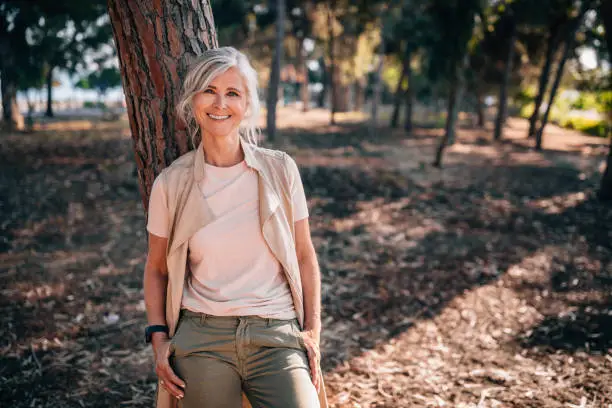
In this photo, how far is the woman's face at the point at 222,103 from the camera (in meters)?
2.35

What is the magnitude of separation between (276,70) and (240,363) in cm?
1478

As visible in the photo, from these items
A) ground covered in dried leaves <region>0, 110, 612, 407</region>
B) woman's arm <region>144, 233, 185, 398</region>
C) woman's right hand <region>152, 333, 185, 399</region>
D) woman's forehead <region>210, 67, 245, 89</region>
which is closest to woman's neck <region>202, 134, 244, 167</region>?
woman's forehead <region>210, 67, 245, 89</region>

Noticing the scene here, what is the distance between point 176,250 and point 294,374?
841 millimetres

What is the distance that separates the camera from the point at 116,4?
8.37 ft

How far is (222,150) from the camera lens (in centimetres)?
249

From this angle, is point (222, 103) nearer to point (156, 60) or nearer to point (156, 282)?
point (156, 60)

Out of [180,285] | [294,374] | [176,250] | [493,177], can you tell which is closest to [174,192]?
[176,250]

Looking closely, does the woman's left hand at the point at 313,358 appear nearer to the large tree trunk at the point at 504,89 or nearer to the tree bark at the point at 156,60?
the tree bark at the point at 156,60

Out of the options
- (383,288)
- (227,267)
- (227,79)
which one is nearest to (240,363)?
(227,267)

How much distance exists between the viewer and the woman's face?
2.35m

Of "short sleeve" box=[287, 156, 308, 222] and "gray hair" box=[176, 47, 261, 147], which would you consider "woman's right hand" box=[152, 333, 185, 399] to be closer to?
"short sleeve" box=[287, 156, 308, 222]

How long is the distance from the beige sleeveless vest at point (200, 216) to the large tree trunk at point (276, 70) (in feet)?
45.1

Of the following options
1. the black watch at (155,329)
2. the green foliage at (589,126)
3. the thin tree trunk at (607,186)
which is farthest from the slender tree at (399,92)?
the black watch at (155,329)

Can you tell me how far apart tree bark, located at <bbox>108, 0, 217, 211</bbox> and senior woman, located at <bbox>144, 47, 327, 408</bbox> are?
0.23m
